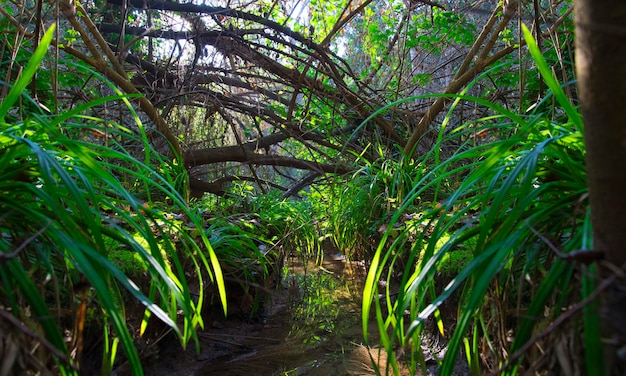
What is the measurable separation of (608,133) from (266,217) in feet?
9.57

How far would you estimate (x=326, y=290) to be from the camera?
3.17 meters

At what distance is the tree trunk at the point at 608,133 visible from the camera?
69 cm

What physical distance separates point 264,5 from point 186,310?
159 inches

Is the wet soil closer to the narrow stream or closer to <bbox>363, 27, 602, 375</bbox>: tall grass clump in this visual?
the narrow stream

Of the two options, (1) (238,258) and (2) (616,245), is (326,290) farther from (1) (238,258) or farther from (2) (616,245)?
(2) (616,245)

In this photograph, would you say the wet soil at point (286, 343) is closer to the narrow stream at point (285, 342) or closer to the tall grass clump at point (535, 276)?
the narrow stream at point (285, 342)

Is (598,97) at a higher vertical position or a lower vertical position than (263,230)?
higher

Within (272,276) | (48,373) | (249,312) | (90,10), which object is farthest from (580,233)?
(90,10)

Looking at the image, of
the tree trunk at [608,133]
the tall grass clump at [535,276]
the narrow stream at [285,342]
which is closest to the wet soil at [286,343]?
the narrow stream at [285,342]

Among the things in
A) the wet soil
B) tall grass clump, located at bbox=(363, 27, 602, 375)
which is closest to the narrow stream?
the wet soil

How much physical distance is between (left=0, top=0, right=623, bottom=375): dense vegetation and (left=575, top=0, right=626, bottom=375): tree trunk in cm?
3

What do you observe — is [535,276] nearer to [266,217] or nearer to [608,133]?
[608,133]

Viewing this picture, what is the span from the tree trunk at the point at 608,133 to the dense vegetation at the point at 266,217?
3 cm

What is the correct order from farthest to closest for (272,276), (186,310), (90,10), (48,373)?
(90,10) < (272,276) < (186,310) < (48,373)
